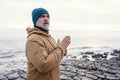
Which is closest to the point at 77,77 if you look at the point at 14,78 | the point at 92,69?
the point at 14,78

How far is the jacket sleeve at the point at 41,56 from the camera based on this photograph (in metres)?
4.54

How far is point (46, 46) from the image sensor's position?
4.84 m

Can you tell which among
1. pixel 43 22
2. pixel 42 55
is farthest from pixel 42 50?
pixel 43 22

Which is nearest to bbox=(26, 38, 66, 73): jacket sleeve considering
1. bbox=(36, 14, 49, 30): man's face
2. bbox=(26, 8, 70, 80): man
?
bbox=(26, 8, 70, 80): man

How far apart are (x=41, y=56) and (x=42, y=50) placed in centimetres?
13

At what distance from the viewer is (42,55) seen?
4.55 meters

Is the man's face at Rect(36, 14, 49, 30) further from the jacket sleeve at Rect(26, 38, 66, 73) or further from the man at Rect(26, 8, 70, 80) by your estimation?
the jacket sleeve at Rect(26, 38, 66, 73)

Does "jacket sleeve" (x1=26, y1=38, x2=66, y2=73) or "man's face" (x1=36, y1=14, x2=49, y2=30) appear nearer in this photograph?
"jacket sleeve" (x1=26, y1=38, x2=66, y2=73)

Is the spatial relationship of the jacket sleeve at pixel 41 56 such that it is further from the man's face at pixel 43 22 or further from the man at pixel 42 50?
the man's face at pixel 43 22

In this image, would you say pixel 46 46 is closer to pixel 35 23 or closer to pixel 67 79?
pixel 35 23

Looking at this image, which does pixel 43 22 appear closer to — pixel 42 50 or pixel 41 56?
pixel 42 50

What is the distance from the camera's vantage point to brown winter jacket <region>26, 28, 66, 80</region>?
15.0 feet

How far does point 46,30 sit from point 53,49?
0.38 meters

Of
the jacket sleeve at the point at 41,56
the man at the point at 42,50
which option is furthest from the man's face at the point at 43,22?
the jacket sleeve at the point at 41,56
